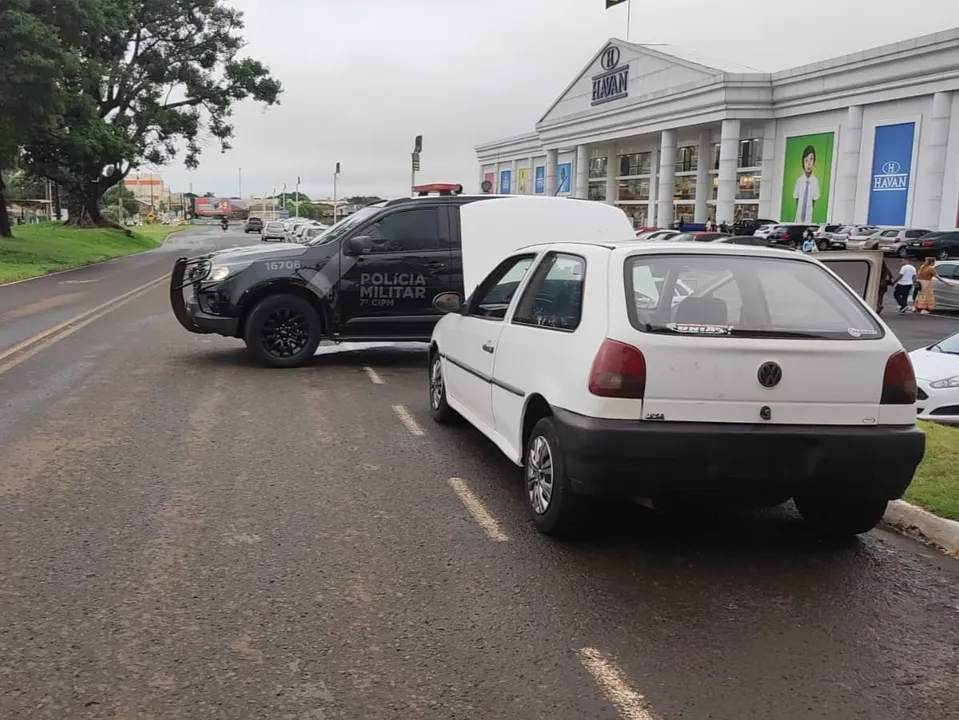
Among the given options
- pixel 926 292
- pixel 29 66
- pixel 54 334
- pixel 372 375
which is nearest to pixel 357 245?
pixel 372 375

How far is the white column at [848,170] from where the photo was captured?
4816 centimetres

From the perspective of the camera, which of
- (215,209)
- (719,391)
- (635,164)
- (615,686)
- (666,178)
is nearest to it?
(615,686)

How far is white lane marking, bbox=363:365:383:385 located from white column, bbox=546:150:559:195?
2770 inches

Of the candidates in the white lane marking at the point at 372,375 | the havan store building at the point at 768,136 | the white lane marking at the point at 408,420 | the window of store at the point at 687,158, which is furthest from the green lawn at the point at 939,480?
the window of store at the point at 687,158

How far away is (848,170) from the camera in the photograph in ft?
→ 160

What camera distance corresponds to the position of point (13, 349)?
1189cm

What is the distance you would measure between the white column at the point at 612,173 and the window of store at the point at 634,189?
49cm

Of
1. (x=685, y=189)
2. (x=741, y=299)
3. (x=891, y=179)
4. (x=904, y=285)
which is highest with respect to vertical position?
(x=891, y=179)

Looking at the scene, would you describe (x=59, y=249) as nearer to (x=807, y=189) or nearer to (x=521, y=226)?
(x=521, y=226)

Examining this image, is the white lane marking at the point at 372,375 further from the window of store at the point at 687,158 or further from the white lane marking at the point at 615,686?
the window of store at the point at 687,158

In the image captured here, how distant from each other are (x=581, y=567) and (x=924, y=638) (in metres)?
1.60

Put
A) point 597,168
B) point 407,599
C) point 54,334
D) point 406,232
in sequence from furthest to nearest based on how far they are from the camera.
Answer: point 597,168 → point 54,334 → point 406,232 → point 407,599

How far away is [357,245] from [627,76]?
59347mm

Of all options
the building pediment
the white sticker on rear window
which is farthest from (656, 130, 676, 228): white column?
the white sticker on rear window
